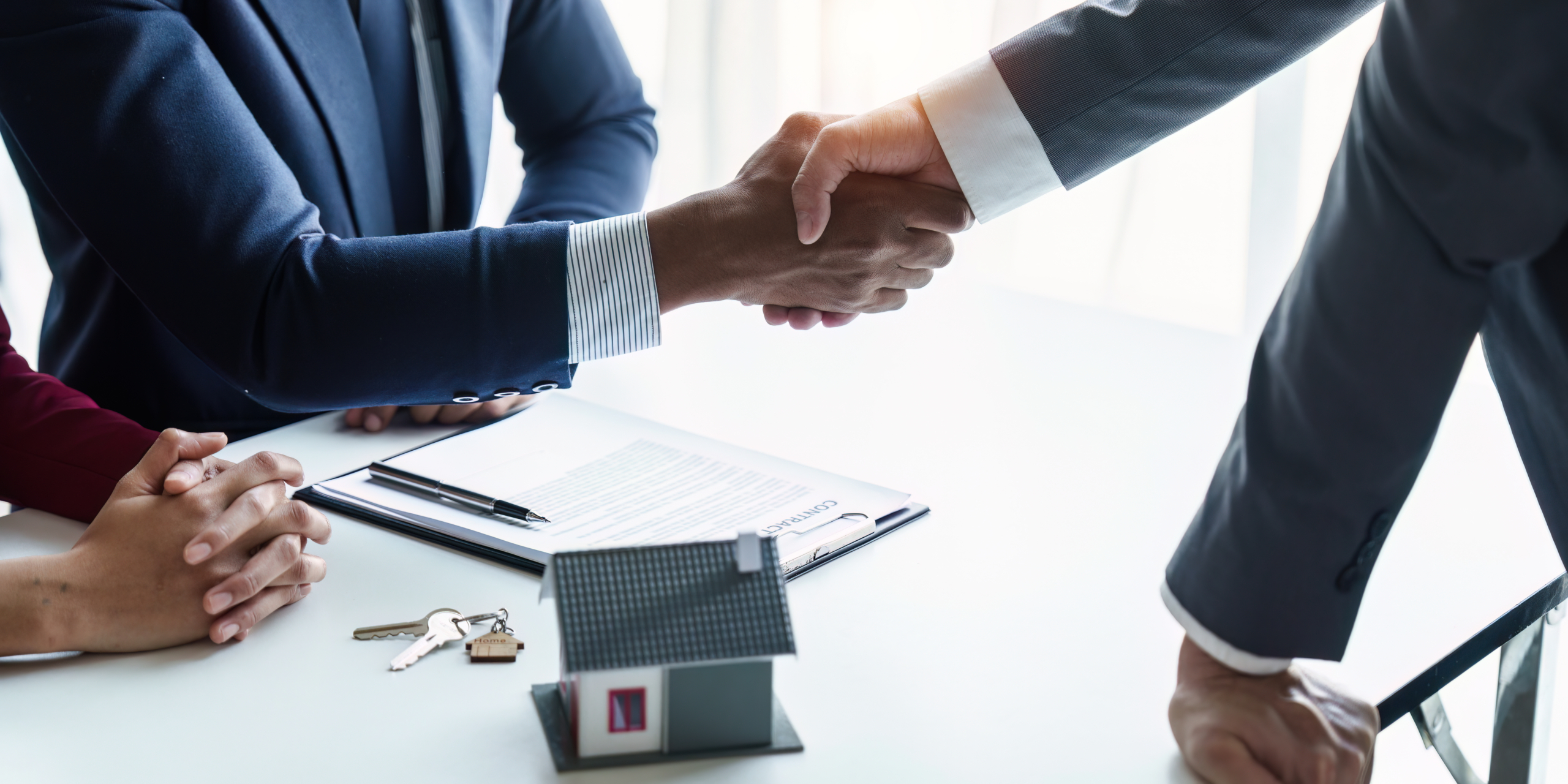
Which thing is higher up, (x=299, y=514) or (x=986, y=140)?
(x=986, y=140)

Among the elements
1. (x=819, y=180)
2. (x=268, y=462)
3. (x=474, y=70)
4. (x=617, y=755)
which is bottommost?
(x=617, y=755)

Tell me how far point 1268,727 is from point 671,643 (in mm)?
356

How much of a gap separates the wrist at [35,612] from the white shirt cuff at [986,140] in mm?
862

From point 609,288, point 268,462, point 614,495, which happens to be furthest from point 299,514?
point 609,288

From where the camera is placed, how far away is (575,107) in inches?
65.4

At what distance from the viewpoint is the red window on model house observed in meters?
0.66

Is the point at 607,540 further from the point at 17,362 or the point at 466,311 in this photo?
the point at 17,362

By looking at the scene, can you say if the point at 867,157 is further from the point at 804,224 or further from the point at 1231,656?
the point at 1231,656

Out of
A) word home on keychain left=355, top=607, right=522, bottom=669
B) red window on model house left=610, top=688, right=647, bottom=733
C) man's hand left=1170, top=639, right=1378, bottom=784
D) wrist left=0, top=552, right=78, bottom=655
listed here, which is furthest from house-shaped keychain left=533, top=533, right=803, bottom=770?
wrist left=0, top=552, right=78, bottom=655

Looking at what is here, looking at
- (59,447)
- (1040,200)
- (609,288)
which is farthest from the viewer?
(1040,200)

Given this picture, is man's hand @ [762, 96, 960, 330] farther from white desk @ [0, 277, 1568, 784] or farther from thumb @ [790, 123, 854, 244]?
white desk @ [0, 277, 1568, 784]

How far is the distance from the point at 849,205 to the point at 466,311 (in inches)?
15.7

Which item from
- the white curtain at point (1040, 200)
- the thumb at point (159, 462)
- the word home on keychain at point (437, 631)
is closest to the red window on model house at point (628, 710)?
the word home on keychain at point (437, 631)

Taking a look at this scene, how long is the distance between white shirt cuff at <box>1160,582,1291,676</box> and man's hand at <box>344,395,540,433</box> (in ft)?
2.40
